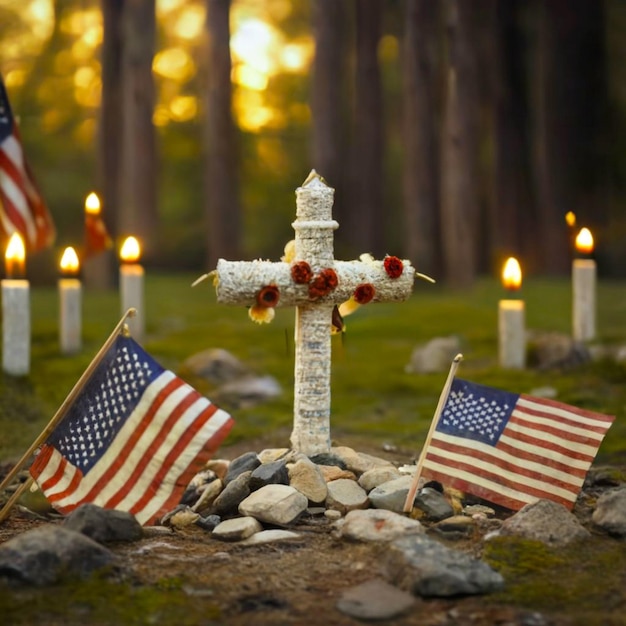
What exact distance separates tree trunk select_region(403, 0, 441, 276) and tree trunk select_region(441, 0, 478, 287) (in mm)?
388

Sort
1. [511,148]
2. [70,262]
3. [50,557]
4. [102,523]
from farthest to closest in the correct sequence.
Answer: [511,148] < [70,262] < [102,523] < [50,557]

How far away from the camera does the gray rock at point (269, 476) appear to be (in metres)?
6.31

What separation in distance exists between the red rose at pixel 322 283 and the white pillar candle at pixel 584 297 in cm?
528

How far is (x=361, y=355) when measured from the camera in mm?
11938

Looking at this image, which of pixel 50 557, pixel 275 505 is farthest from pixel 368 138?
pixel 50 557

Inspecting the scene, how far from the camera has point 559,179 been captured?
1812cm

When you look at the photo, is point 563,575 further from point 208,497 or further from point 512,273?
point 512,273

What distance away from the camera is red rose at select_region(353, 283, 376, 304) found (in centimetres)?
694

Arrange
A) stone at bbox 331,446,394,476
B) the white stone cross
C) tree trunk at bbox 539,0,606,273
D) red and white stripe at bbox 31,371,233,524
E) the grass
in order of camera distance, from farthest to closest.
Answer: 1. tree trunk at bbox 539,0,606,273
2. the grass
3. stone at bbox 331,446,394,476
4. the white stone cross
5. red and white stripe at bbox 31,371,233,524

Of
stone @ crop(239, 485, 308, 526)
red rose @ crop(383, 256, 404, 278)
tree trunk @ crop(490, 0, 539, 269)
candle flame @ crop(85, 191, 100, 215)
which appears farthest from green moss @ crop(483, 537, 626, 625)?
tree trunk @ crop(490, 0, 539, 269)

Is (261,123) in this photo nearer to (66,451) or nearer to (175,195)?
(175,195)

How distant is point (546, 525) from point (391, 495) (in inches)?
38.8

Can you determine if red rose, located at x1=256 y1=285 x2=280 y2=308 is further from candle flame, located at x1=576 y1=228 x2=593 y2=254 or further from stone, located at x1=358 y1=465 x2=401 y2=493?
candle flame, located at x1=576 y1=228 x2=593 y2=254

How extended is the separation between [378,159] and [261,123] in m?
7.62
